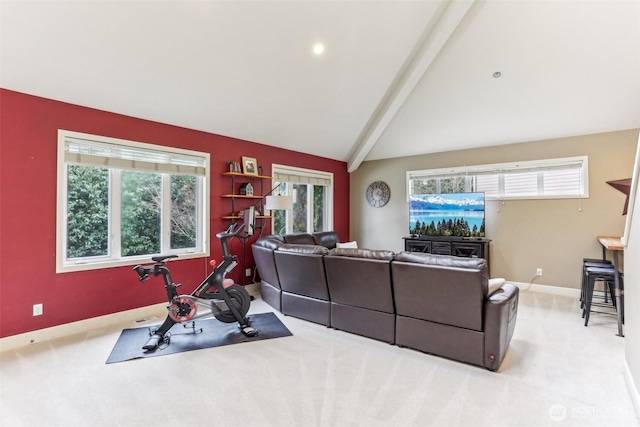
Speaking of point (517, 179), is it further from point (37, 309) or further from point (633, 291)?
point (37, 309)

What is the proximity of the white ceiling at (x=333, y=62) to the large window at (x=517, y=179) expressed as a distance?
1.56 ft

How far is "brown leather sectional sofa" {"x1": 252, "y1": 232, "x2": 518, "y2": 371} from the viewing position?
7.98 ft

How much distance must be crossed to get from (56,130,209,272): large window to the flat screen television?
3.79m

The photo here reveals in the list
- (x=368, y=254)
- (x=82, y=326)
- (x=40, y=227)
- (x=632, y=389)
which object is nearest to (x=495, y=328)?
(x=632, y=389)

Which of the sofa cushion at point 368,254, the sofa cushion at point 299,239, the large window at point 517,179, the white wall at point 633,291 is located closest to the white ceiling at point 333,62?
the large window at point 517,179

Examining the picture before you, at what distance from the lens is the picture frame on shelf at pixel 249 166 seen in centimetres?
478

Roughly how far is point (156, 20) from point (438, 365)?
381 centimetres

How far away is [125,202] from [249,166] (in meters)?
1.79

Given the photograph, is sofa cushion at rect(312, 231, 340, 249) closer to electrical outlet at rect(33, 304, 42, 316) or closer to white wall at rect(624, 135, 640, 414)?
electrical outlet at rect(33, 304, 42, 316)

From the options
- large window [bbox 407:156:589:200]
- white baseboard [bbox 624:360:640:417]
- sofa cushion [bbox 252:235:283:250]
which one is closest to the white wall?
white baseboard [bbox 624:360:640:417]

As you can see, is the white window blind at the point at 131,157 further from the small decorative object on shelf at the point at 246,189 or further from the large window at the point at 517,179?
the large window at the point at 517,179

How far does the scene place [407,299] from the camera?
274cm

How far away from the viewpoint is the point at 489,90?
421cm

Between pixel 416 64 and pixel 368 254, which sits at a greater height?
pixel 416 64
